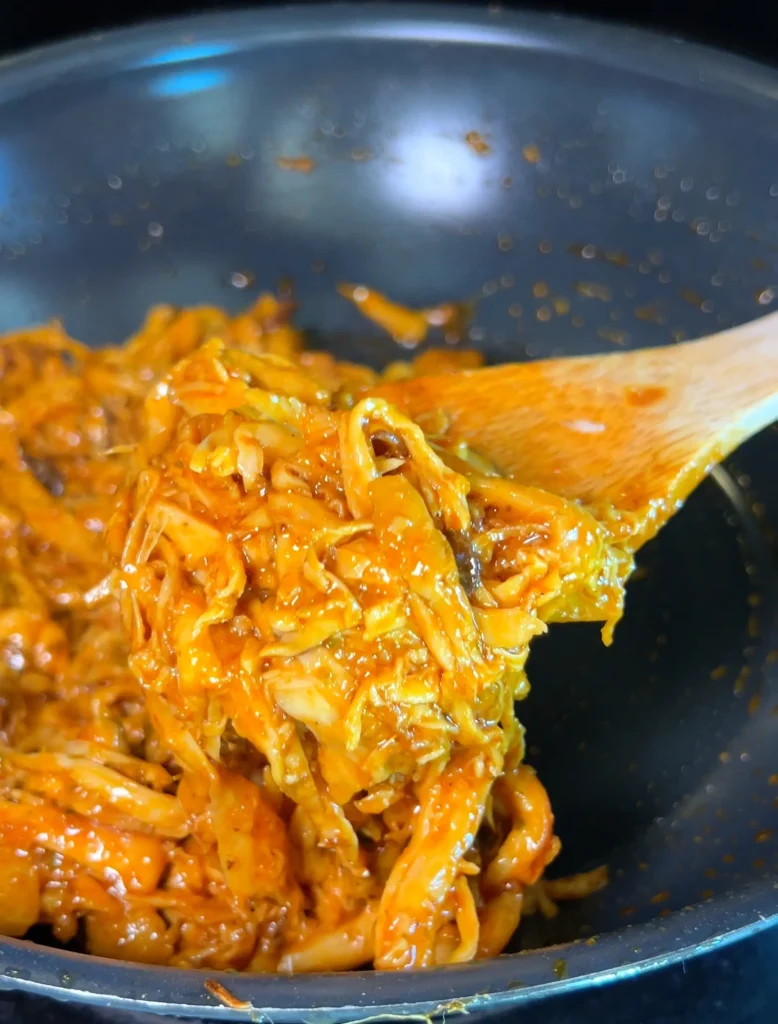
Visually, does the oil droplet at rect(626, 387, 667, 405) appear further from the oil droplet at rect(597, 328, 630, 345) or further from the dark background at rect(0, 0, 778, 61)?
the dark background at rect(0, 0, 778, 61)

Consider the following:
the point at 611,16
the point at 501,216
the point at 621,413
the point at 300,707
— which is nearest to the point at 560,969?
Answer: the point at 300,707

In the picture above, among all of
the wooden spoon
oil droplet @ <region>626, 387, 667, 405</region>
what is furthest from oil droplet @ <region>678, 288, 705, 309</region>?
oil droplet @ <region>626, 387, 667, 405</region>

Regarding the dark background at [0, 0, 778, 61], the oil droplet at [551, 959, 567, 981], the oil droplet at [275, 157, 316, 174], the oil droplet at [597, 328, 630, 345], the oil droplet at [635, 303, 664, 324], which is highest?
the dark background at [0, 0, 778, 61]

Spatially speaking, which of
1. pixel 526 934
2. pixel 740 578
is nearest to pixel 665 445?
pixel 740 578

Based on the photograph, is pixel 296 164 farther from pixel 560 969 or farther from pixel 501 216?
pixel 560 969

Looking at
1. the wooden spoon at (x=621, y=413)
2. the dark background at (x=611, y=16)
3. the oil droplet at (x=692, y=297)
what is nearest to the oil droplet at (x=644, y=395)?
the wooden spoon at (x=621, y=413)

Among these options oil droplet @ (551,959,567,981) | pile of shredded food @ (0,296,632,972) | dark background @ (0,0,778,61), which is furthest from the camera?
dark background @ (0,0,778,61)
